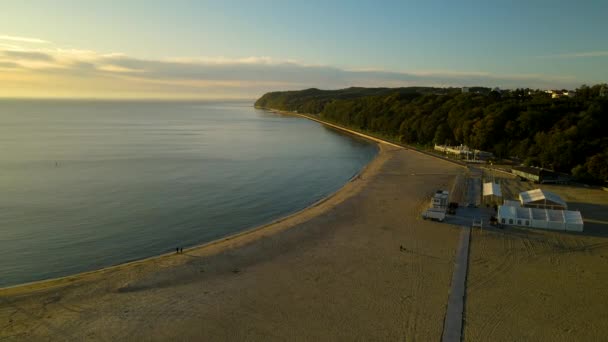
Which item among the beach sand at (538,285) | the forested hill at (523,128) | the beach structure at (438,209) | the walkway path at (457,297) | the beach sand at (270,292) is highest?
the forested hill at (523,128)

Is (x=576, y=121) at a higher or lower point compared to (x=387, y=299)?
higher

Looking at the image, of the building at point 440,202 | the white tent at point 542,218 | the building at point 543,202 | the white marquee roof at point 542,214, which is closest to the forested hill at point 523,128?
the building at point 543,202

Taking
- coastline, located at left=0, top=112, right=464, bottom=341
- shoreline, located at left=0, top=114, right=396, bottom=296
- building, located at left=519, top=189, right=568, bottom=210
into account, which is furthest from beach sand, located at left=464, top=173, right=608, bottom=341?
shoreline, located at left=0, top=114, right=396, bottom=296

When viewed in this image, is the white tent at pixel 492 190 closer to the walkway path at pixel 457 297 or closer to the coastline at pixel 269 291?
the coastline at pixel 269 291

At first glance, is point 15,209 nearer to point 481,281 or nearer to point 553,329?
point 481,281

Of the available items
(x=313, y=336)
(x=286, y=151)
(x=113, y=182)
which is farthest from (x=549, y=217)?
(x=286, y=151)

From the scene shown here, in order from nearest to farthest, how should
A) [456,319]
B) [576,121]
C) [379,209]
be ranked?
[456,319] → [379,209] → [576,121]

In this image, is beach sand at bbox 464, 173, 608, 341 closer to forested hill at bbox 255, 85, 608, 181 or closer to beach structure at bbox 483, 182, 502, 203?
beach structure at bbox 483, 182, 502, 203
